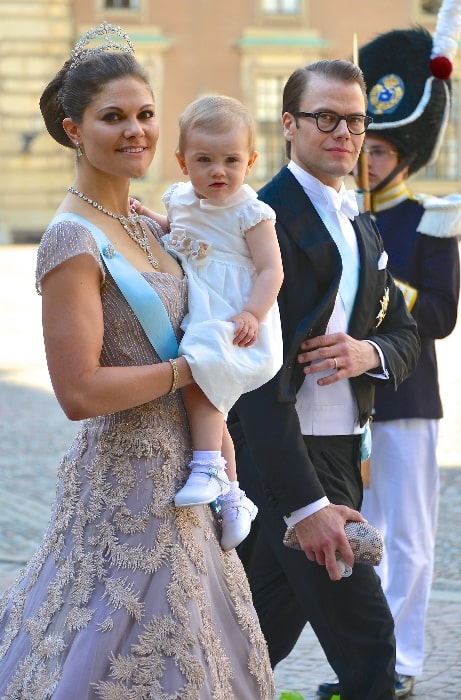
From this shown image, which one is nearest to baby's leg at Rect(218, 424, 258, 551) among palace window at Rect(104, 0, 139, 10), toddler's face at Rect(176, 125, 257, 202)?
toddler's face at Rect(176, 125, 257, 202)

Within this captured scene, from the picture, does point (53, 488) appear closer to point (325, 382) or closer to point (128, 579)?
point (325, 382)

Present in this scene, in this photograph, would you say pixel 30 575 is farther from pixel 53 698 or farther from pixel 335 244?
pixel 335 244

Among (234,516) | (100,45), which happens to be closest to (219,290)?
(234,516)

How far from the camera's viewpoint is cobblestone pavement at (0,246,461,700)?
5203mm

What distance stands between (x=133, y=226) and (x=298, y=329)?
2.16 ft

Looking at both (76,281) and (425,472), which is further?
(425,472)

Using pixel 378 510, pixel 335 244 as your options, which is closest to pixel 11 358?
pixel 378 510

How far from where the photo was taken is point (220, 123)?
10.5ft

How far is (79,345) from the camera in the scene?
2.85 metres

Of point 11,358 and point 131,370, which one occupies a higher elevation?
point 131,370

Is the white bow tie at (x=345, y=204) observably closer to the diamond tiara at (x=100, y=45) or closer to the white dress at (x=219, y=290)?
the white dress at (x=219, y=290)

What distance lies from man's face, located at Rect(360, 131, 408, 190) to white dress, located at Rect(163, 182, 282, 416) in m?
1.99

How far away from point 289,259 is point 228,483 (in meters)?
0.79

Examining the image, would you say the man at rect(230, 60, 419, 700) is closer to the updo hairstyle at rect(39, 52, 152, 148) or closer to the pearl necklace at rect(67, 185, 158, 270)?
the pearl necklace at rect(67, 185, 158, 270)
